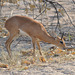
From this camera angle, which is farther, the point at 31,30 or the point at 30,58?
the point at 31,30

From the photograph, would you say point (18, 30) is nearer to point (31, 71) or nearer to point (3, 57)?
point (3, 57)

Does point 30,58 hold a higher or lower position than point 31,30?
lower

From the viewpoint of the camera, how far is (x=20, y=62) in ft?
17.8

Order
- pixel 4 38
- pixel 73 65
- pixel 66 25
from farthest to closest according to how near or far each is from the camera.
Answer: pixel 66 25, pixel 4 38, pixel 73 65

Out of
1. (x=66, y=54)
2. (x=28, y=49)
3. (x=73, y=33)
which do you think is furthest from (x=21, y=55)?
(x=73, y=33)

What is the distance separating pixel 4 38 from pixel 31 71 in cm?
294

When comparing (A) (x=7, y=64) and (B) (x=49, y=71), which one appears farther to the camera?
(A) (x=7, y=64)

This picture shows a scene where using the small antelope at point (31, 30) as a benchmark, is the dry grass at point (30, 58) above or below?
below

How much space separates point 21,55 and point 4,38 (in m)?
1.60

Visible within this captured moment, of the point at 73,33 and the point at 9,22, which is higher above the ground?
the point at 9,22

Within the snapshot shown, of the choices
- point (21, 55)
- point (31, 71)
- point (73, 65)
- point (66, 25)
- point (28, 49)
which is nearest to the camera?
point (31, 71)

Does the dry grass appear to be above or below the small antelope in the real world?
below

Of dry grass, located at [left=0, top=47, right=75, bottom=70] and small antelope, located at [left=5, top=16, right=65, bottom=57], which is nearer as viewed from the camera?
dry grass, located at [left=0, top=47, right=75, bottom=70]

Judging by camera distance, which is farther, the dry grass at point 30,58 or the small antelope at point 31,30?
the small antelope at point 31,30
